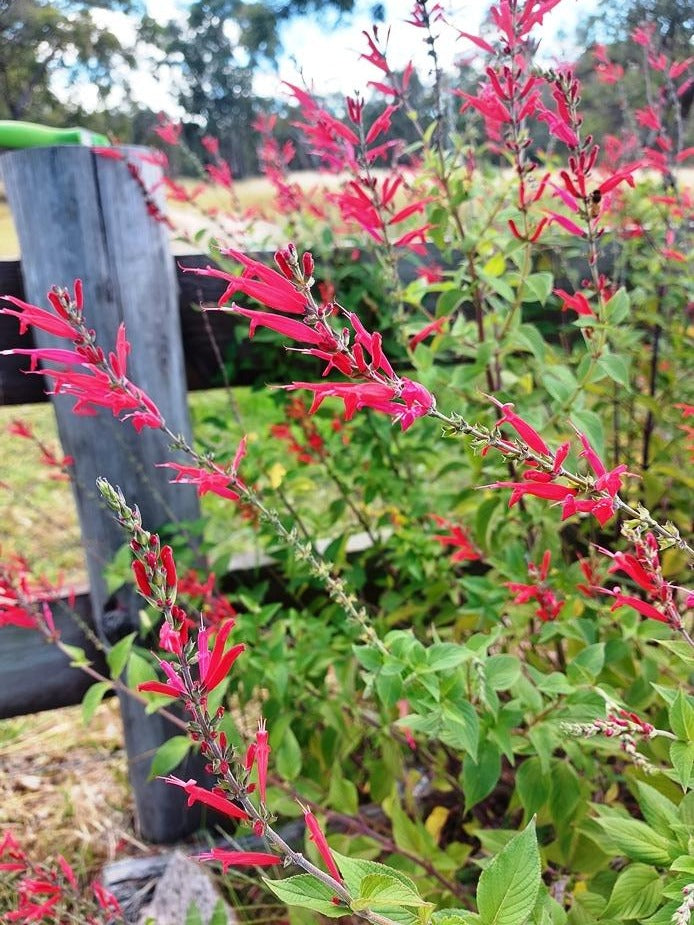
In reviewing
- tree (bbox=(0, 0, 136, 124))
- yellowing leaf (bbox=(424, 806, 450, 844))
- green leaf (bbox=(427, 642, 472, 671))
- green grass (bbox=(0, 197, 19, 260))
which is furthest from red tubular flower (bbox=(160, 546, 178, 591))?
tree (bbox=(0, 0, 136, 124))

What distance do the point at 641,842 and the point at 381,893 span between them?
38cm

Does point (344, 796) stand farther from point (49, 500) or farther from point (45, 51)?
point (45, 51)

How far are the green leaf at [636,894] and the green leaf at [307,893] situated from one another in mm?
421

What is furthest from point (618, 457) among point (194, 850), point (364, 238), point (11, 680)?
point (11, 680)

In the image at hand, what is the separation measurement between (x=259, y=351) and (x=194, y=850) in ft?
4.11

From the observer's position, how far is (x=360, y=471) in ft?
5.68

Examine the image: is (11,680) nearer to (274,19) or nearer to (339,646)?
(339,646)

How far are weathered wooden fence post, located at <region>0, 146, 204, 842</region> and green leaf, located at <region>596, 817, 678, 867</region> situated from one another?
1.03 meters

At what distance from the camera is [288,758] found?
1.31 meters

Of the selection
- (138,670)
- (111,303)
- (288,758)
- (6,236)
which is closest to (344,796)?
(288,758)

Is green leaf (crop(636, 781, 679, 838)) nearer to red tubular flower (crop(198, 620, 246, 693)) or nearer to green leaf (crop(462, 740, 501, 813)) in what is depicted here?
green leaf (crop(462, 740, 501, 813))

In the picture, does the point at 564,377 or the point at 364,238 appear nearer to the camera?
the point at 564,377

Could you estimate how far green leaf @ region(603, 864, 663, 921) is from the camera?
0.80 metres

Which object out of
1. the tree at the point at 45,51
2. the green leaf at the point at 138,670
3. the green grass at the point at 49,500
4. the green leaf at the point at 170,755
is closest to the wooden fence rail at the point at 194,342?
the green grass at the point at 49,500
